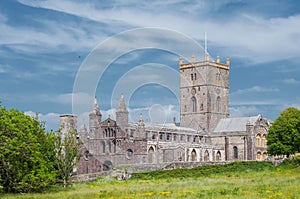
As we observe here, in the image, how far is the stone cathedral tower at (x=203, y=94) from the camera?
4688 inches

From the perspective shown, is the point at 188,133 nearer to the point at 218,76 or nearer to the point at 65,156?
the point at 218,76

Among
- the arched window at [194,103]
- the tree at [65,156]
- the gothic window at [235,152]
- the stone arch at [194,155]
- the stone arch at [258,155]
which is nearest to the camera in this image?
the tree at [65,156]

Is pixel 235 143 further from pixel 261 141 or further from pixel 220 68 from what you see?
pixel 220 68

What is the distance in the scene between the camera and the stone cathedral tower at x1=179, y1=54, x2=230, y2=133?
11906 cm

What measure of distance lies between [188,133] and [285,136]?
27.2 meters

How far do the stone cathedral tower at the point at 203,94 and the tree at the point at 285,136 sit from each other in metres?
30.3

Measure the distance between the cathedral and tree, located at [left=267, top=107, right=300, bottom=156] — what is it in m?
15.9

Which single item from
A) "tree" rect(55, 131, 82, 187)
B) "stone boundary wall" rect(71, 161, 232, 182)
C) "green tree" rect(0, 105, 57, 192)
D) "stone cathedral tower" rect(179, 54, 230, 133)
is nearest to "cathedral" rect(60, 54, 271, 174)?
"stone cathedral tower" rect(179, 54, 230, 133)

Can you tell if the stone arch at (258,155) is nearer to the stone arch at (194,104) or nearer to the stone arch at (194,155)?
the stone arch at (194,155)

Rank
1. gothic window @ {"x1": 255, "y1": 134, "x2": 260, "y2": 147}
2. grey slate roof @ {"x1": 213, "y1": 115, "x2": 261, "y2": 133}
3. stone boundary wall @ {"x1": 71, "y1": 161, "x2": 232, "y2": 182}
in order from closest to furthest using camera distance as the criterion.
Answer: stone boundary wall @ {"x1": 71, "y1": 161, "x2": 232, "y2": 182}, gothic window @ {"x1": 255, "y1": 134, "x2": 260, "y2": 147}, grey slate roof @ {"x1": 213, "y1": 115, "x2": 261, "y2": 133}

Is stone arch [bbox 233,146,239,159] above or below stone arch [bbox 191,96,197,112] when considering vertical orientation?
below

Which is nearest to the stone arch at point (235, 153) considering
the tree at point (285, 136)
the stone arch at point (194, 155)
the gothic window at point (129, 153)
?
the stone arch at point (194, 155)

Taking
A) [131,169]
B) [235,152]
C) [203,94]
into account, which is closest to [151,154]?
[131,169]

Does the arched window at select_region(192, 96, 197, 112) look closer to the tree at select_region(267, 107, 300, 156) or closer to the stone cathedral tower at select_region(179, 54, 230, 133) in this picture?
the stone cathedral tower at select_region(179, 54, 230, 133)
